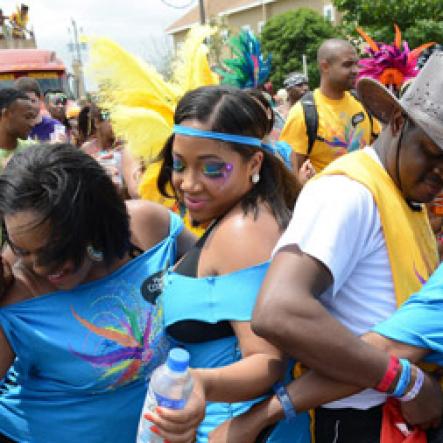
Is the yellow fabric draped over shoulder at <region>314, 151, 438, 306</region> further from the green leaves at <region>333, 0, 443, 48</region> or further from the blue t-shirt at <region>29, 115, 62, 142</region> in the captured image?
the green leaves at <region>333, 0, 443, 48</region>

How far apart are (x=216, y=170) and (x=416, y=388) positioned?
801 mm

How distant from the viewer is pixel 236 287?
1.45m

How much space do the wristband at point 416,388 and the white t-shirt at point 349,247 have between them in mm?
120

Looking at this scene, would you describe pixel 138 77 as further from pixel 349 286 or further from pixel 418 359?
pixel 418 359

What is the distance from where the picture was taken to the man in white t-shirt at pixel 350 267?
122cm

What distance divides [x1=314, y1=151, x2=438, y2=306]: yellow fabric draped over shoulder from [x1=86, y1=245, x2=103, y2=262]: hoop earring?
2.58 feet

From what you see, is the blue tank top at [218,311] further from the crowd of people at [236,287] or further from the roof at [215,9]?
the roof at [215,9]

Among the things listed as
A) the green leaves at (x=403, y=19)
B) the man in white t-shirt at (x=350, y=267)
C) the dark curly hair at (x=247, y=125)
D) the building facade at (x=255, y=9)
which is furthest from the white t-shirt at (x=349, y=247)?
the building facade at (x=255, y=9)

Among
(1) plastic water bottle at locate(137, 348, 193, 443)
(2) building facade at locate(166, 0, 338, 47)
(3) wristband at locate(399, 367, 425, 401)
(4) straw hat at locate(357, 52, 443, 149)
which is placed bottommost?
(3) wristband at locate(399, 367, 425, 401)

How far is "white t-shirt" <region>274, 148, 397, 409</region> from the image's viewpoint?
1264mm

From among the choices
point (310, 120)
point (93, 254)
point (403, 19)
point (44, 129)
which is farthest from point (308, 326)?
point (403, 19)

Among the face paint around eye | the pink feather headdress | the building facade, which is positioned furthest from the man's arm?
the building facade

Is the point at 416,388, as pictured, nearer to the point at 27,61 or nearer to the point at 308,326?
the point at 308,326

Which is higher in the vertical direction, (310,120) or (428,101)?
(428,101)
